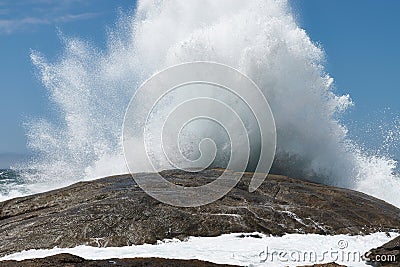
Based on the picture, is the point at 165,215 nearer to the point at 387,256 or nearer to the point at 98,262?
the point at 98,262

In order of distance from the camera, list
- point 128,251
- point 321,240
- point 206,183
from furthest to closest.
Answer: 1. point 206,183
2. point 321,240
3. point 128,251

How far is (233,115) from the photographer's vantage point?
23906mm

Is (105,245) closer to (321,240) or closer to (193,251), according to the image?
(193,251)

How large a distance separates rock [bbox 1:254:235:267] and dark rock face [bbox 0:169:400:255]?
2121 millimetres

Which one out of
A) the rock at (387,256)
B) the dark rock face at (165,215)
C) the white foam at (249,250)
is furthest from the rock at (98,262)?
the rock at (387,256)

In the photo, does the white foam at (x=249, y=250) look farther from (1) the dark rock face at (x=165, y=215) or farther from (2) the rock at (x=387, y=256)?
(1) the dark rock face at (x=165, y=215)

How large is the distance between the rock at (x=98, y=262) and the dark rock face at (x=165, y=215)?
6.96ft

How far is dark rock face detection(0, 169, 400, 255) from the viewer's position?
10.7m

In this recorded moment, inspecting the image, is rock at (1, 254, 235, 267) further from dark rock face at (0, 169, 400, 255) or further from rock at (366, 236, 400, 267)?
rock at (366, 236, 400, 267)

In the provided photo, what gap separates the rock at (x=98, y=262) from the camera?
7700 mm

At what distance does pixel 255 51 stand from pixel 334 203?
42.0ft

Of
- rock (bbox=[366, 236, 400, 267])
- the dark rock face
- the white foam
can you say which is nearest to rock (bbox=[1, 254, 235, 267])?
the white foam

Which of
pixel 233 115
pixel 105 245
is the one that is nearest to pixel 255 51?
pixel 233 115

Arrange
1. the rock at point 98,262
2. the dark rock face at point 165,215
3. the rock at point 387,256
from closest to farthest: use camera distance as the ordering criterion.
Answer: the rock at point 98,262 < the rock at point 387,256 < the dark rock face at point 165,215
